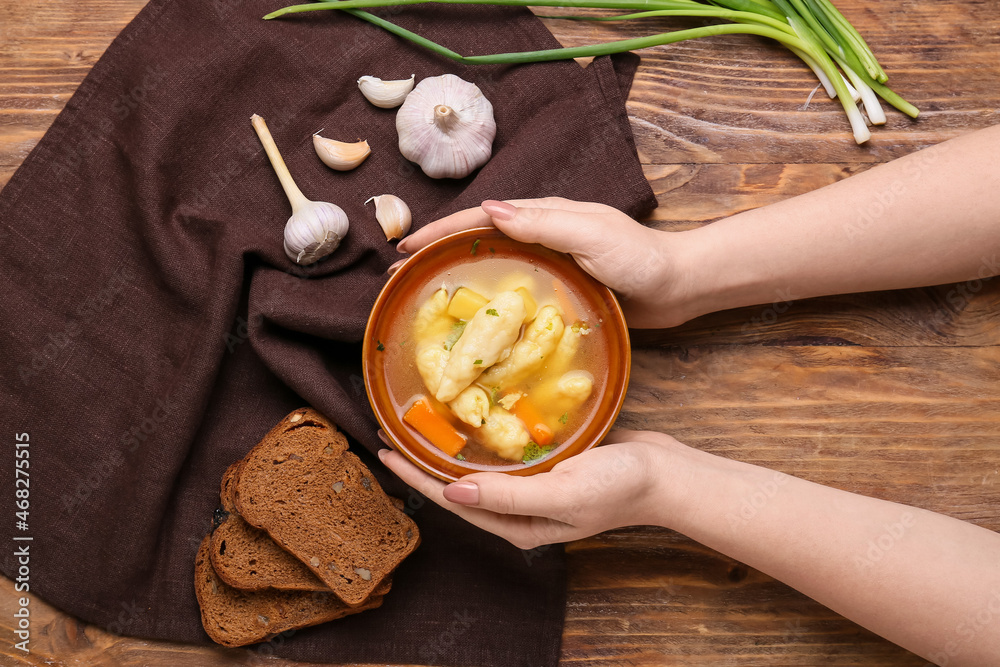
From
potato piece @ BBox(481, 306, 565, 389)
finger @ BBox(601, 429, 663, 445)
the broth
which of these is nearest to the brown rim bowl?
the broth

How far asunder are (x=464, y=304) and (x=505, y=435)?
0.34 meters

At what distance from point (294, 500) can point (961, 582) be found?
1.68 m

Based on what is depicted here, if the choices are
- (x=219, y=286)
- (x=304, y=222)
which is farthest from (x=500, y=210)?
(x=219, y=286)

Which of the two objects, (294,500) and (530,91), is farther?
(530,91)

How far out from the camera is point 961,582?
5.27 ft

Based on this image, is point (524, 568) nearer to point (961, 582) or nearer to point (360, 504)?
point (360, 504)

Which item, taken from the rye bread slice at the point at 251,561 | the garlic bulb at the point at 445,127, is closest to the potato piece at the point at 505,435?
the rye bread slice at the point at 251,561

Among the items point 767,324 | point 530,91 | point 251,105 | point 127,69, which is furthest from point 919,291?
point 127,69

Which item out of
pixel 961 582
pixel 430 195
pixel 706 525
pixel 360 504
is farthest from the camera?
pixel 430 195

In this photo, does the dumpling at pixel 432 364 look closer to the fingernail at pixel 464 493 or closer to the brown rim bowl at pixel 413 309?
the brown rim bowl at pixel 413 309

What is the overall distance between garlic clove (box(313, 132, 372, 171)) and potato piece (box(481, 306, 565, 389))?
74 cm

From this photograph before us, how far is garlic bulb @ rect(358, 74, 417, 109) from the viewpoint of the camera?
198 cm

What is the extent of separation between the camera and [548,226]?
1.64 meters

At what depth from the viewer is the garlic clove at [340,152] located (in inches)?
76.7
